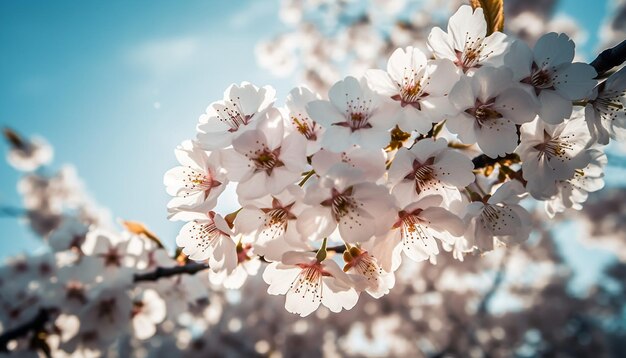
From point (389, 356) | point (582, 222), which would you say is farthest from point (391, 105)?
point (582, 222)

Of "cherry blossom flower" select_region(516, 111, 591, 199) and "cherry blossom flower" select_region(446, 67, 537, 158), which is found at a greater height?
"cherry blossom flower" select_region(446, 67, 537, 158)

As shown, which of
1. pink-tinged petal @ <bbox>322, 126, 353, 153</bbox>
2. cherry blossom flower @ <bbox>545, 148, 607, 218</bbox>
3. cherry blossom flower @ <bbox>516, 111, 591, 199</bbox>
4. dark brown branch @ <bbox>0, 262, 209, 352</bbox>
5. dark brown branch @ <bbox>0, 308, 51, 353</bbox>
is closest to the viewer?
pink-tinged petal @ <bbox>322, 126, 353, 153</bbox>

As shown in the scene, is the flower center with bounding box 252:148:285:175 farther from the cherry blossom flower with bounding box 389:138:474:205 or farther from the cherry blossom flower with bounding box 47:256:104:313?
the cherry blossom flower with bounding box 47:256:104:313

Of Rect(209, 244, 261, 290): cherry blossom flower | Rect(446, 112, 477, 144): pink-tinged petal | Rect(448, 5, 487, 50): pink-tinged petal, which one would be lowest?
Rect(209, 244, 261, 290): cherry blossom flower

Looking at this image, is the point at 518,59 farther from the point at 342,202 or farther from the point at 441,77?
the point at 342,202

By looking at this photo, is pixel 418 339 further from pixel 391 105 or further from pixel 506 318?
pixel 391 105

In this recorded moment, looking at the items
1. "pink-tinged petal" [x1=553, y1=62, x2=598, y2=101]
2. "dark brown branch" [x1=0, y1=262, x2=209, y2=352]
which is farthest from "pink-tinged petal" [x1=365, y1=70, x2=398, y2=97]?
"dark brown branch" [x1=0, y1=262, x2=209, y2=352]

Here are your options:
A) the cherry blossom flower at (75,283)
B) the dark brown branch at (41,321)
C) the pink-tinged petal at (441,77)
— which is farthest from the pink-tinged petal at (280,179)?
the cherry blossom flower at (75,283)
